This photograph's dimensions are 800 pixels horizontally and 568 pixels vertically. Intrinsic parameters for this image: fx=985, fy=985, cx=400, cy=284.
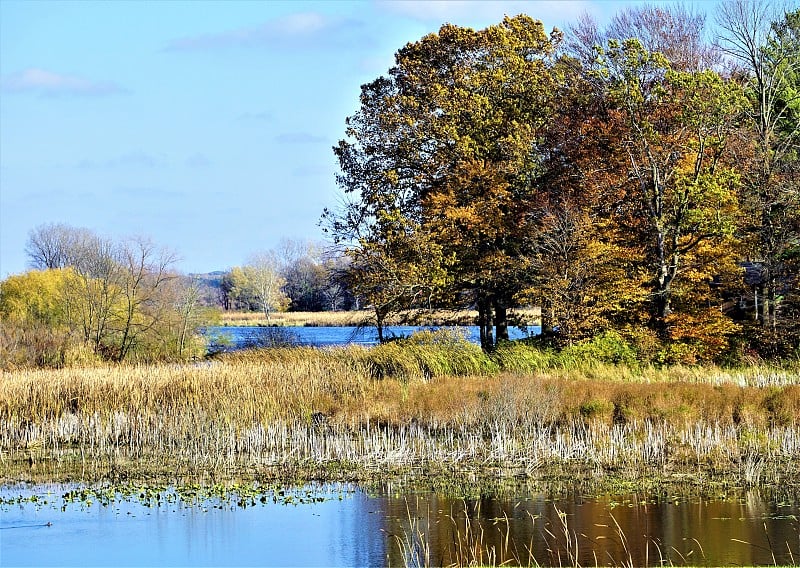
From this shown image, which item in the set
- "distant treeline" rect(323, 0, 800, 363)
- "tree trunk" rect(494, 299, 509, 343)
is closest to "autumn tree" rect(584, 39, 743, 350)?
"distant treeline" rect(323, 0, 800, 363)

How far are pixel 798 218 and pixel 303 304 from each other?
195 ft

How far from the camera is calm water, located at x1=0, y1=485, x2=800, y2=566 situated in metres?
12.3

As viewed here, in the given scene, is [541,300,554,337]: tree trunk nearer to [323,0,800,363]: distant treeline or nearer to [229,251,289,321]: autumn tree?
[323,0,800,363]: distant treeline

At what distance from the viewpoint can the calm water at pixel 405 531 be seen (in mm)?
12336

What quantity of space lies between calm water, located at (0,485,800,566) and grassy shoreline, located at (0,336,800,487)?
73.5 inches

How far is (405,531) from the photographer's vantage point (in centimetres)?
1357

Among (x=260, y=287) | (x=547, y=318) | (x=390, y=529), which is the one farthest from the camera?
(x=260, y=287)

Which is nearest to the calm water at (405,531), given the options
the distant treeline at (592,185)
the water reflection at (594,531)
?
the water reflection at (594,531)

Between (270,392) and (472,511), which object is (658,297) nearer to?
(270,392)

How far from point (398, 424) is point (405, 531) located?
26.9ft

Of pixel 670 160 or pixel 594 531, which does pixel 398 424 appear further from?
pixel 670 160

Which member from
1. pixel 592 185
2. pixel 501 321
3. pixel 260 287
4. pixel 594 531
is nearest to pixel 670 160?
pixel 592 185

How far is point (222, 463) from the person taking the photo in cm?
1834

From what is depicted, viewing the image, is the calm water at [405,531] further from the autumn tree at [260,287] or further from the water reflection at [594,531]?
the autumn tree at [260,287]
